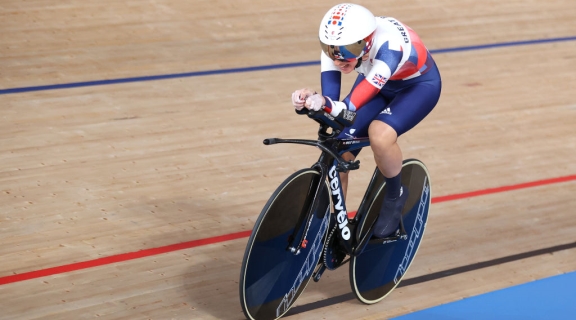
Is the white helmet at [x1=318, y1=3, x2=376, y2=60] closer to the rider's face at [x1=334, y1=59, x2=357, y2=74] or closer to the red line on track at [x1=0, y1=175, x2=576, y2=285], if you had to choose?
the rider's face at [x1=334, y1=59, x2=357, y2=74]

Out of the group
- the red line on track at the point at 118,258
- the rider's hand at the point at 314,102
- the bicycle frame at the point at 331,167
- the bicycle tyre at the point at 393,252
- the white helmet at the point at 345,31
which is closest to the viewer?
the rider's hand at the point at 314,102

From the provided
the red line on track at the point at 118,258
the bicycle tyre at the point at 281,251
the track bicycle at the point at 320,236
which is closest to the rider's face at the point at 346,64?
the track bicycle at the point at 320,236

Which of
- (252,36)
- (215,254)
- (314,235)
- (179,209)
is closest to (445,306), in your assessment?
(314,235)

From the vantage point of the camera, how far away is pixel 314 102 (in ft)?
7.62

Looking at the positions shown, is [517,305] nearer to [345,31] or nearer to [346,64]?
[346,64]

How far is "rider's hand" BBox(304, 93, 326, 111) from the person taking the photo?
7.59 ft

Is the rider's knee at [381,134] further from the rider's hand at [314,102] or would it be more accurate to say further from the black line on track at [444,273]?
the black line on track at [444,273]

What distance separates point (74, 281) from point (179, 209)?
0.76 m

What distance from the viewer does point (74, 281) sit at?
3.06m

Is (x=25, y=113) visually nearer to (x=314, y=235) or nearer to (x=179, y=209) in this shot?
(x=179, y=209)

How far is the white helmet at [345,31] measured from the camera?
95.6 inches

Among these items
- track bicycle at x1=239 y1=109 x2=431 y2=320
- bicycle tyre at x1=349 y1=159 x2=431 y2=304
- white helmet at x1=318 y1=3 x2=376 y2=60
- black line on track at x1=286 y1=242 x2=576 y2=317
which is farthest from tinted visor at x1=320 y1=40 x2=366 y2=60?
black line on track at x1=286 y1=242 x2=576 y2=317

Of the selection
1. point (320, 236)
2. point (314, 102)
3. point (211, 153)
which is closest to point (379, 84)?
point (314, 102)

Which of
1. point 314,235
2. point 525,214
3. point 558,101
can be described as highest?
point 314,235
